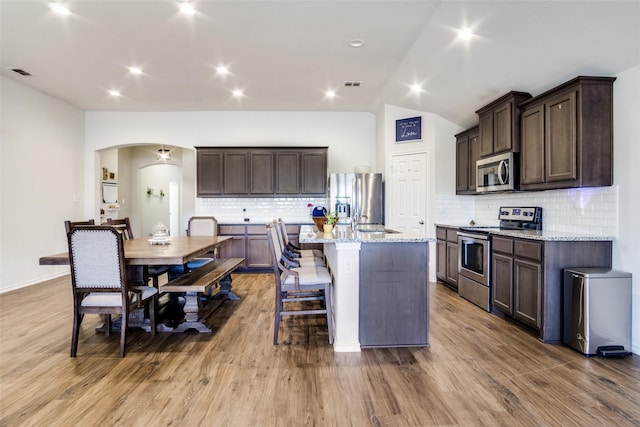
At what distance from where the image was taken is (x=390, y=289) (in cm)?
280

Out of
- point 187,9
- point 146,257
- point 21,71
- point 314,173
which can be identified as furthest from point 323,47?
point 21,71

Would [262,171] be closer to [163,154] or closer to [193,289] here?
[163,154]

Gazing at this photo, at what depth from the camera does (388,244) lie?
2.80 meters

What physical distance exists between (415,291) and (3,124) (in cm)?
598

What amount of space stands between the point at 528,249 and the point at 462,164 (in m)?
2.26

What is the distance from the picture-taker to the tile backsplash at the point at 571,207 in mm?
3000

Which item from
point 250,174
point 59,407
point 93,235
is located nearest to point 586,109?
point 93,235

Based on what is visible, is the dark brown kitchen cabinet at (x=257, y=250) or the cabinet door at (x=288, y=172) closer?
the dark brown kitchen cabinet at (x=257, y=250)

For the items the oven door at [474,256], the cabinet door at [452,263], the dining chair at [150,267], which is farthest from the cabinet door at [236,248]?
the oven door at [474,256]

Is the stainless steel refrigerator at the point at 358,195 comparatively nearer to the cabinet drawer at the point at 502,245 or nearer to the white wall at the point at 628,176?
the cabinet drawer at the point at 502,245

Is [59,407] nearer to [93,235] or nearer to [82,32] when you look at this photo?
[93,235]

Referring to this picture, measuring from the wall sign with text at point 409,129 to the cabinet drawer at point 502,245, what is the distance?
242 centimetres

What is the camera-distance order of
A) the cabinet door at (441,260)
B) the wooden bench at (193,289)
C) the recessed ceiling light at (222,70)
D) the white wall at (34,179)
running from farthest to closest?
the cabinet door at (441,260)
the white wall at (34,179)
the recessed ceiling light at (222,70)
the wooden bench at (193,289)

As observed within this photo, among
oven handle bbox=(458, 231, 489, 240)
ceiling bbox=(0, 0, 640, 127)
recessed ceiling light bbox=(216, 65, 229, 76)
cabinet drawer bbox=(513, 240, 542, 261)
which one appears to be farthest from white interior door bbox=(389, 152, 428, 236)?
recessed ceiling light bbox=(216, 65, 229, 76)
